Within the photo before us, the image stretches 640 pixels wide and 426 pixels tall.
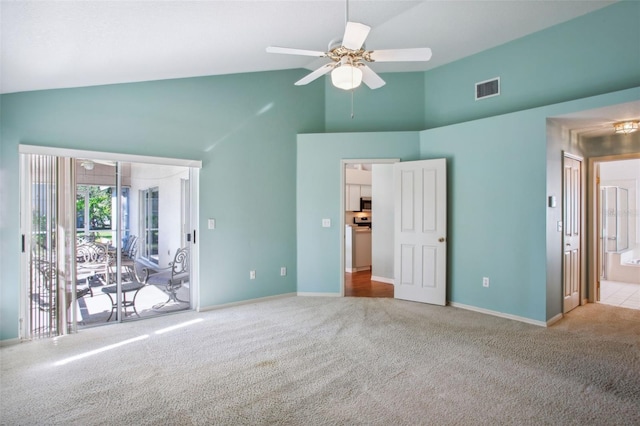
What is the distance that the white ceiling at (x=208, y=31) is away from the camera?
250cm

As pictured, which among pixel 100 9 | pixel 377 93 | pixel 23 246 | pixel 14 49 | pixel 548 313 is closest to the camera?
pixel 100 9

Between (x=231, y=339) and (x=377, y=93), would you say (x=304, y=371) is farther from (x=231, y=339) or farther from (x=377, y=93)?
(x=377, y=93)

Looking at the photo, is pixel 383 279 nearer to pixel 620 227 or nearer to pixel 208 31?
pixel 208 31

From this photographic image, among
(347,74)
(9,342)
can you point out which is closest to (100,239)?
(9,342)

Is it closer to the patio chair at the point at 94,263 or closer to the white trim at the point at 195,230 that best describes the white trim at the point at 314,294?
the white trim at the point at 195,230

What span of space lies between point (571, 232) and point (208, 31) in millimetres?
5144

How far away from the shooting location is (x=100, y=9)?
2410 mm

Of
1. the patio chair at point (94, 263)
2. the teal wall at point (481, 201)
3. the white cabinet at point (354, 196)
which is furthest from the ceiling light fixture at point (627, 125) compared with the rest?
the patio chair at point (94, 263)

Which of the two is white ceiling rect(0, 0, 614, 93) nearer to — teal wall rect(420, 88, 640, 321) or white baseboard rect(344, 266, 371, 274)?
teal wall rect(420, 88, 640, 321)

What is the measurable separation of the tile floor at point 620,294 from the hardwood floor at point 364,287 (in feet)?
10.6

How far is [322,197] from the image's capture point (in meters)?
5.34

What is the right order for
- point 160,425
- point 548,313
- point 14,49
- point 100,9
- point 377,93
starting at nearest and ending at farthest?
point 160,425
point 100,9
point 14,49
point 548,313
point 377,93

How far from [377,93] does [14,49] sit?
14.6 ft

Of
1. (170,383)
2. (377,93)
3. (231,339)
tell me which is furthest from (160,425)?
(377,93)
